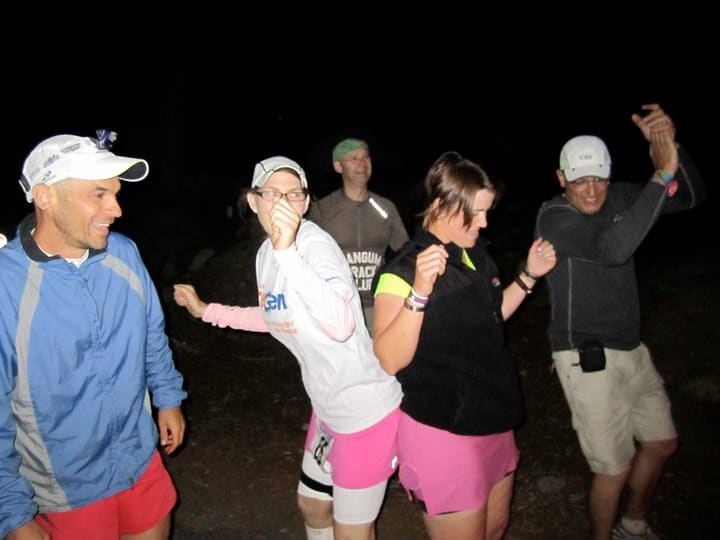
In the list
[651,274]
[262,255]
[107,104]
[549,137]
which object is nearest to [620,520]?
[262,255]

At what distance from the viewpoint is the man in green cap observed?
4.56 metres

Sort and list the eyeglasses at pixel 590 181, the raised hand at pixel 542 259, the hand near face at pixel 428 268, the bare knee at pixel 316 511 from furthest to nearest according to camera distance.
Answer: the eyeglasses at pixel 590 181, the raised hand at pixel 542 259, the bare knee at pixel 316 511, the hand near face at pixel 428 268

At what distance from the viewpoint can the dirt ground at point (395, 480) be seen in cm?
397

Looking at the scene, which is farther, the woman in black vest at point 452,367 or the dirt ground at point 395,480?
the dirt ground at point 395,480

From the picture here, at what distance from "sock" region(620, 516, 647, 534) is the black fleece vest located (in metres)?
1.74

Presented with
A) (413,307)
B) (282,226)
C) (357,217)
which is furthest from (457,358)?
(357,217)

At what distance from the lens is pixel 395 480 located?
14.5 feet

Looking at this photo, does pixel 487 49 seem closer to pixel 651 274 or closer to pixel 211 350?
pixel 651 274

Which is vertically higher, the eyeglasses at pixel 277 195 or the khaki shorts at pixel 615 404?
the eyeglasses at pixel 277 195

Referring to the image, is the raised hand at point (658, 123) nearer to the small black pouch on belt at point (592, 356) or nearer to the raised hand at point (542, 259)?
the raised hand at point (542, 259)

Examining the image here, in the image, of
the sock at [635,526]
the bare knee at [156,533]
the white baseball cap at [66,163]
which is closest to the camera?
the white baseball cap at [66,163]

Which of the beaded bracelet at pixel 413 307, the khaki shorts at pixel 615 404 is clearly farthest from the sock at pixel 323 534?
the khaki shorts at pixel 615 404

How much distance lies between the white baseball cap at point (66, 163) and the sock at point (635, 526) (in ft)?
12.1

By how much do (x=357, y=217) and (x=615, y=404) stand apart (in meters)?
2.46
